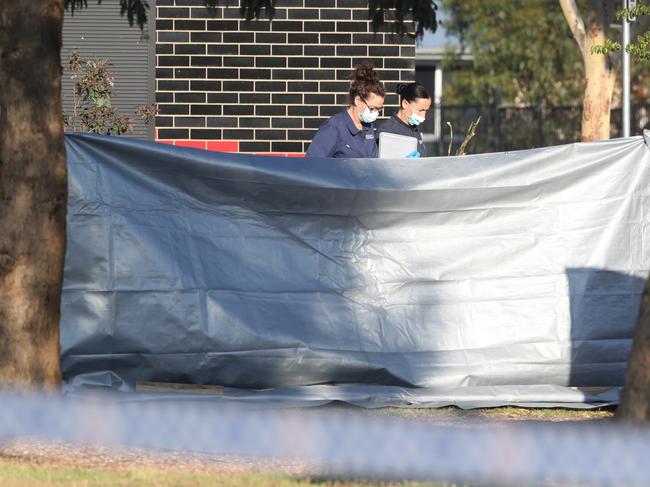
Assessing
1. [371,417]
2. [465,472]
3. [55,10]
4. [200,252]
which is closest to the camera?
[465,472]

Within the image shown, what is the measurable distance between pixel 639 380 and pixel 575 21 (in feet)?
57.4

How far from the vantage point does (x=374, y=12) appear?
13.5m

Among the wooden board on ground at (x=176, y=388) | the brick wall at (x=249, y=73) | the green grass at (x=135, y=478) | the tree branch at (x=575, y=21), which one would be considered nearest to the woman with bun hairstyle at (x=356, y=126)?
the wooden board on ground at (x=176, y=388)

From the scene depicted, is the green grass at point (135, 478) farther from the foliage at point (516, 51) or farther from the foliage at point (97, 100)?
the foliage at point (516, 51)

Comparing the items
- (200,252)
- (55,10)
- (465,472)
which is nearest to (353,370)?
(200,252)

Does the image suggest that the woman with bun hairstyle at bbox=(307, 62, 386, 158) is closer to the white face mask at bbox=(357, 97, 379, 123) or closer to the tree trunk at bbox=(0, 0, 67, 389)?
the white face mask at bbox=(357, 97, 379, 123)

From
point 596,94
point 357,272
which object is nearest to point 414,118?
point 357,272

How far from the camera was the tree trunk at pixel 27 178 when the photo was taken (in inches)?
236

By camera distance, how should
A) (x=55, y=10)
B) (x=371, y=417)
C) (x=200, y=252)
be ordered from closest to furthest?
(x=55, y=10), (x=371, y=417), (x=200, y=252)

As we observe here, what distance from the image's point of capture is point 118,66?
A: 14289 millimetres

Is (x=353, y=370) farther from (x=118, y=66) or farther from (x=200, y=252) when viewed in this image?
(x=118, y=66)

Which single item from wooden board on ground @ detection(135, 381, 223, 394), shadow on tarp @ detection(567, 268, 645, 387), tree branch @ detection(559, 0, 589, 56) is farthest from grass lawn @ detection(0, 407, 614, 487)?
tree branch @ detection(559, 0, 589, 56)

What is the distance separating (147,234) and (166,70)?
6.34 meters

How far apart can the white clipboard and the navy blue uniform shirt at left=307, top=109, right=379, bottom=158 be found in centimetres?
19
